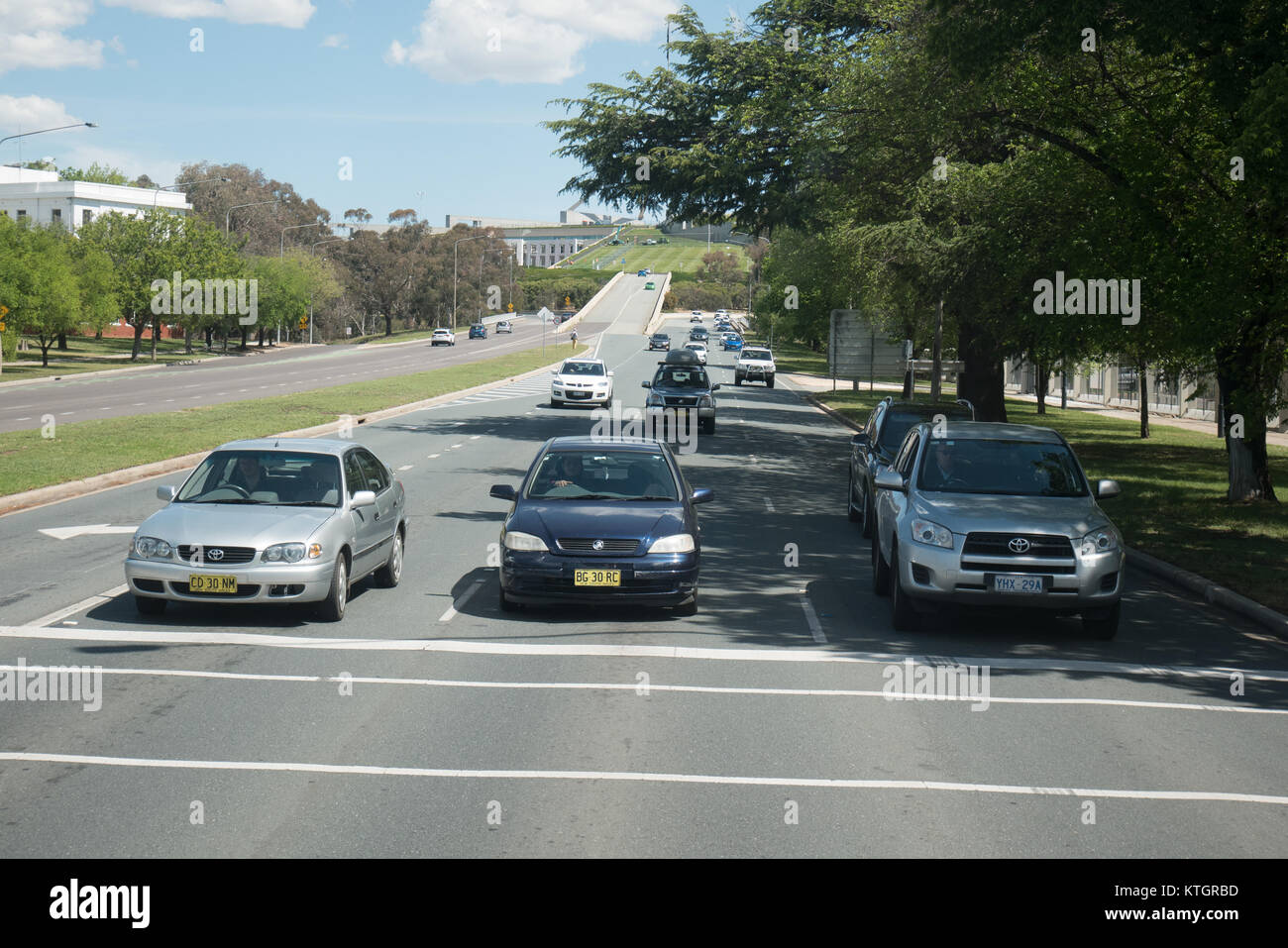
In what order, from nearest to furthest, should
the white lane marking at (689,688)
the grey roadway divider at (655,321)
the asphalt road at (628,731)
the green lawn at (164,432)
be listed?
1. the asphalt road at (628,731)
2. the white lane marking at (689,688)
3. the green lawn at (164,432)
4. the grey roadway divider at (655,321)

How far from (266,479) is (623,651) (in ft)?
13.3

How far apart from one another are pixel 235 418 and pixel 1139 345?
21.0m

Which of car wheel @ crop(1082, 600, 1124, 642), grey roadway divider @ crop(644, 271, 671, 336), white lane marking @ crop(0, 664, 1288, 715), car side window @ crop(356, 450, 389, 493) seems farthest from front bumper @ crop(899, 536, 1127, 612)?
grey roadway divider @ crop(644, 271, 671, 336)

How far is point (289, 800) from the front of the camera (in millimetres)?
6457

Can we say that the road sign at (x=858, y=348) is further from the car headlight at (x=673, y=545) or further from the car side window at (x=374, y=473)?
the car headlight at (x=673, y=545)

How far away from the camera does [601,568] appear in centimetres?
1127

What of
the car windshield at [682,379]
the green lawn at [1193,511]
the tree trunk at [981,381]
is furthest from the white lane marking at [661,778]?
the car windshield at [682,379]

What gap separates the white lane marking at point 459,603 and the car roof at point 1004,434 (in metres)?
4.77

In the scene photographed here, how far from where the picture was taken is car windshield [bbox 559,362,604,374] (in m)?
44.2

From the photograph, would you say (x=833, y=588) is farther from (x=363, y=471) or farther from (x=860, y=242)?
(x=860, y=242)


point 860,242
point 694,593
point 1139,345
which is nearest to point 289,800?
point 694,593

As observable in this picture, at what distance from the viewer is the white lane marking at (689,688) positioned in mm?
9000

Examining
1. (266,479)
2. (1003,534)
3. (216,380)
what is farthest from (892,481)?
(216,380)

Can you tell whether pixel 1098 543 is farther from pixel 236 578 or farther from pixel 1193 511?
pixel 1193 511
